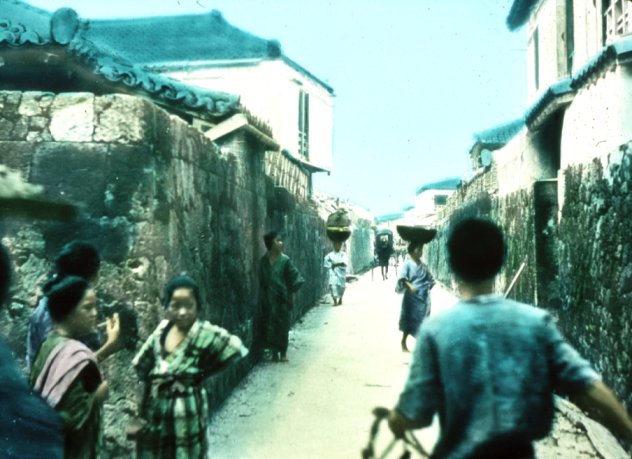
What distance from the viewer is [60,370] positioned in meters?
3.00

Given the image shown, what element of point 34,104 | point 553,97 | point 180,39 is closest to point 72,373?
point 34,104

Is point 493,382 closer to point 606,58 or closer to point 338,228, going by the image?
point 606,58

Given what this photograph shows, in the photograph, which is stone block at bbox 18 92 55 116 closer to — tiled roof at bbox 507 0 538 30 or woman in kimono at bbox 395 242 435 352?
woman in kimono at bbox 395 242 435 352

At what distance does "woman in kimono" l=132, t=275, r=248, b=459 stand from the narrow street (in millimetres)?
1938

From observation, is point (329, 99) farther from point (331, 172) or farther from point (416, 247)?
point (416, 247)

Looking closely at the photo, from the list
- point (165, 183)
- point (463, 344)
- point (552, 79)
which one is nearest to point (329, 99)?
point (552, 79)

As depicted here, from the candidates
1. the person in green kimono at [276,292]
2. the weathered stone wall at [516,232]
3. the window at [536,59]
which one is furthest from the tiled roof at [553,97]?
the person in green kimono at [276,292]

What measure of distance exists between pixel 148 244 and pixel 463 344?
10.2ft

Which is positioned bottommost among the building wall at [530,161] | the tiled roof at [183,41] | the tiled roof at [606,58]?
the building wall at [530,161]

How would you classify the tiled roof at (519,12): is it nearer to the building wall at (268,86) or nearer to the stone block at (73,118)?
the building wall at (268,86)

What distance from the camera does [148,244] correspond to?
4.90 metres

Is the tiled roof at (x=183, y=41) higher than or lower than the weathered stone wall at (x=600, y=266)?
higher

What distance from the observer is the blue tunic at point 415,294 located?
964 cm

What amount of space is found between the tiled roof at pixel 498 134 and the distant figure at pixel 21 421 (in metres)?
30.9
